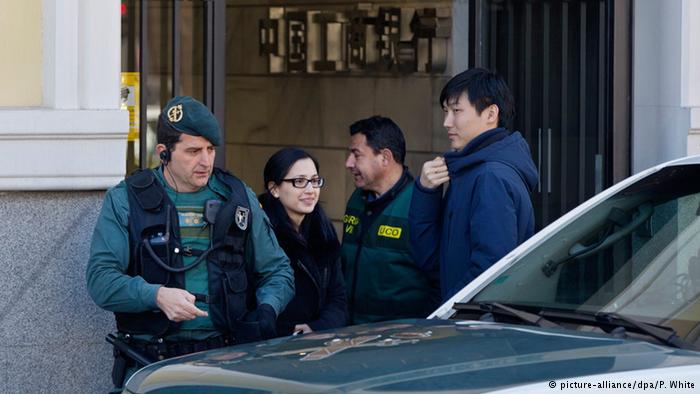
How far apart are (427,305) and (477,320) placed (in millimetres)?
1937

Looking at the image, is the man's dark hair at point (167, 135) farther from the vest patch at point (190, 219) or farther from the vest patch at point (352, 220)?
the vest patch at point (352, 220)

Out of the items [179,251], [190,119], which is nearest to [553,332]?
[179,251]

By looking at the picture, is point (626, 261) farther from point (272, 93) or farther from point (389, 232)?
Result: point (272, 93)

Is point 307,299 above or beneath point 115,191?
beneath

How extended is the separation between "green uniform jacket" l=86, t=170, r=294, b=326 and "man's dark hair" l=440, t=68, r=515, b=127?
37.0 inches

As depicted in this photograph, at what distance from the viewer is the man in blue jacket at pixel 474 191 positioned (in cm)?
494

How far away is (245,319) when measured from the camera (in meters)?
4.83

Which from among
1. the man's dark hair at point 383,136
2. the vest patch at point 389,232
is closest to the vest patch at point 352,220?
the vest patch at point 389,232

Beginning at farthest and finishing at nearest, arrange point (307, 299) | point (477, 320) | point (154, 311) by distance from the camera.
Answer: point (307, 299) → point (154, 311) → point (477, 320)

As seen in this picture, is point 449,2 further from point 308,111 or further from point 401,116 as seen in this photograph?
point 308,111

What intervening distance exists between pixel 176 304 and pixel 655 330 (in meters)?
1.80

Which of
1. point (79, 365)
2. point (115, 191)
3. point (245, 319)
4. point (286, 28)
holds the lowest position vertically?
point (79, 365)

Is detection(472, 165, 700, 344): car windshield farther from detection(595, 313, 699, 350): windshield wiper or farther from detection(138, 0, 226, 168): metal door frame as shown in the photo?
detection(138, 0, 226, 168): metal door frame

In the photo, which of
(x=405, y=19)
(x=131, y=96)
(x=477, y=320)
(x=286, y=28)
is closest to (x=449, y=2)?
(x=405, y=19)
